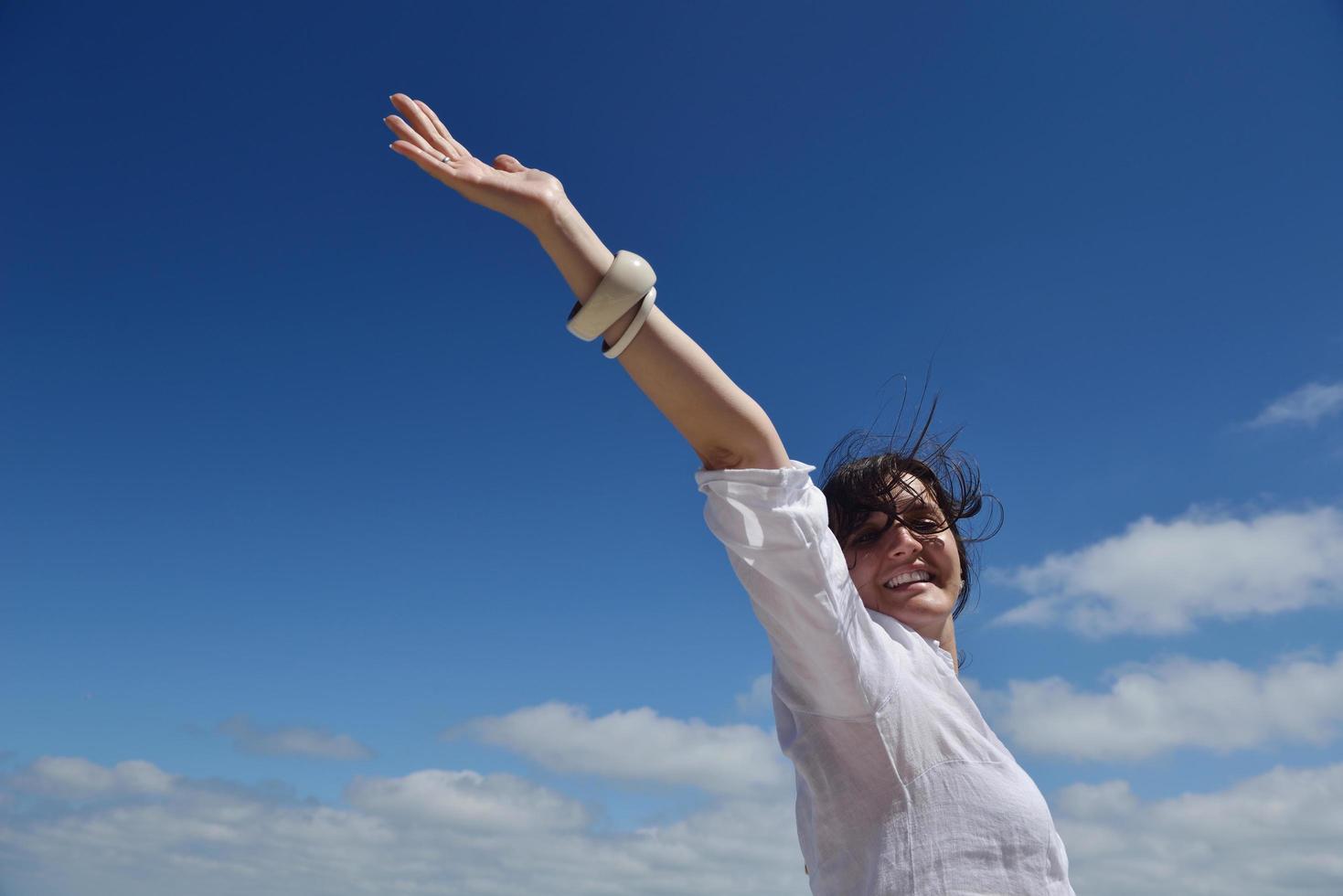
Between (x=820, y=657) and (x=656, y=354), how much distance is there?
978 mm

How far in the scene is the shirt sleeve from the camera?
2615mm

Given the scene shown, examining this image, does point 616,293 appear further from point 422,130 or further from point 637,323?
point 422,130

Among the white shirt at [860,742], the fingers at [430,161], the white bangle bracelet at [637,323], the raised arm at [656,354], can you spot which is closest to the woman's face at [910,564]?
the white shirt at [860,742]

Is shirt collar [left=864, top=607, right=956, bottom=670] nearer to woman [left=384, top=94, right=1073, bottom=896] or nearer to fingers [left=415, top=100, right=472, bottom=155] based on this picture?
woman [left=384, top=94, right=1073, bottom=896]

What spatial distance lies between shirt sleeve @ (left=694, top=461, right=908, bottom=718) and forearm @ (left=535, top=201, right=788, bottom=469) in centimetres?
9

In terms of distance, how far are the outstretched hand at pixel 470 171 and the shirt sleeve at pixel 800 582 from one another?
86 cm

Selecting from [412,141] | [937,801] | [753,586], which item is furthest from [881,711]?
[412,141]

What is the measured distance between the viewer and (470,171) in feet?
8.83

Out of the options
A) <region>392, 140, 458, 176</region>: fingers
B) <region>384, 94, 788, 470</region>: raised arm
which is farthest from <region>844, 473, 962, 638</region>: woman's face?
<region>392, 140, 458, 176</region>: fingers

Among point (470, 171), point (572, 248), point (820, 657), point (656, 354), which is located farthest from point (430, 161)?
point (820, 657)

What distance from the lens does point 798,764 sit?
3.06 m

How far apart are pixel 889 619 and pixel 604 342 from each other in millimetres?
1606

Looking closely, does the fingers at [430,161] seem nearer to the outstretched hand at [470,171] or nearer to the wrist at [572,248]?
the outstretched hand at [470,171]

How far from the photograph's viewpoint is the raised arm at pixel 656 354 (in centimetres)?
257
